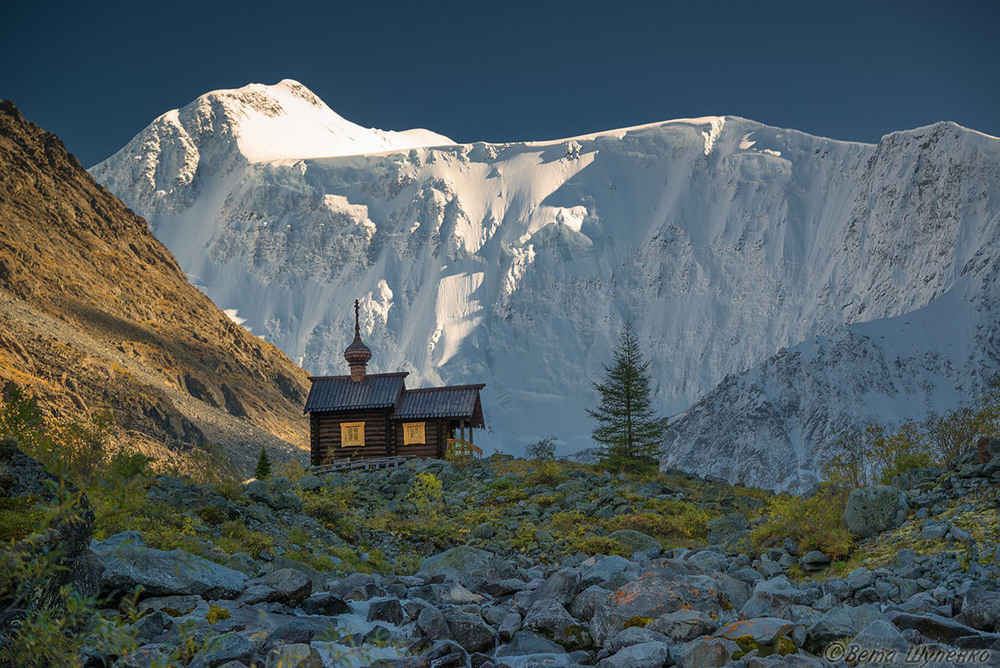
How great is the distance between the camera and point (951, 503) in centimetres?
1509

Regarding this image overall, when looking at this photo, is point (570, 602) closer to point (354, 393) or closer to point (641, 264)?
point (354, 393)

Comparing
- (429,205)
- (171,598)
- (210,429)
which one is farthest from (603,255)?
(171,598)

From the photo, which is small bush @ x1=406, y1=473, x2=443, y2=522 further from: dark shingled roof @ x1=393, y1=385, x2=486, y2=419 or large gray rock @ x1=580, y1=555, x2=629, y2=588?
large gray rock @ x1=580, y1=555, x2=629, y2=588

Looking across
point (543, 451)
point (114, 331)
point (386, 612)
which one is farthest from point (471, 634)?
point (114, 331)

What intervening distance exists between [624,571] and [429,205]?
13704cm

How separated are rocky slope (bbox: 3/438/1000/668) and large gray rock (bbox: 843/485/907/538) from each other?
0.51 ft

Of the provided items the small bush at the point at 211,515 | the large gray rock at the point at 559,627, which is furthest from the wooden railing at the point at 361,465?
the large gray rock at the point at 559,627

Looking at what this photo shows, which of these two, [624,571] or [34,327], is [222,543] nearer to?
[624,571]

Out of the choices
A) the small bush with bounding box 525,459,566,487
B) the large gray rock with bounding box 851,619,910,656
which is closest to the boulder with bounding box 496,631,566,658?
the large gray rock with bounding box 851,619,910,656

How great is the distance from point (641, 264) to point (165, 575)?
129 metres

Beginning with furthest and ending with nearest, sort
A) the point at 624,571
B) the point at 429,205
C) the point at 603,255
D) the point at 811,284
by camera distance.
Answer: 1. the point at 429,205
2. the point at 603,255
3. the point at 811,284
4. the point at 624,571

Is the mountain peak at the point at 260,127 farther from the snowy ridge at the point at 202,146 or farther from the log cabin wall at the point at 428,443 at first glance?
the log cabin wall at the point at 428,443

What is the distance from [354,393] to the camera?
3634 centimetres

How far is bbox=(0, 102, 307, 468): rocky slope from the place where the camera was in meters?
63.3
